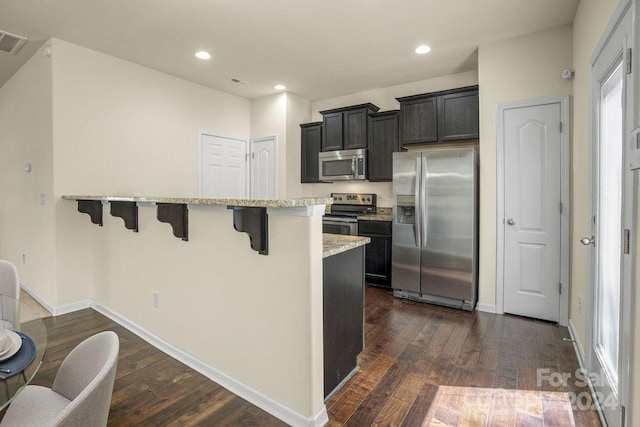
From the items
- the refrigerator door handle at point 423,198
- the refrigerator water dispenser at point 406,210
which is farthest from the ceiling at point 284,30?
the refrigerator water dispenser at point 406,210

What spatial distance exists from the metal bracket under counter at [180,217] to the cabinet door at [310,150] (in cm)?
292

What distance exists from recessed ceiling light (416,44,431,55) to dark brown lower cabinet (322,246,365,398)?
2.44 meters

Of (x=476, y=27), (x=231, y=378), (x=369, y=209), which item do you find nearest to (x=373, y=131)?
(x=369, y=209)

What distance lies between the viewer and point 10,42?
10.8ft

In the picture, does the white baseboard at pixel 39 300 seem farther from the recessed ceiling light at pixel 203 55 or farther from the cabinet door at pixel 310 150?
the cabinet door at pixel 310 150

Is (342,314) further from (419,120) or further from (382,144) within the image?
(382,144)

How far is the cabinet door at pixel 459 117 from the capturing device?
12.1 ft

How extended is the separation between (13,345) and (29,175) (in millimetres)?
3462

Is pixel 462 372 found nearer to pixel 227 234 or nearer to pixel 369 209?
pixel 227 234

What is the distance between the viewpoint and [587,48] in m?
2.36

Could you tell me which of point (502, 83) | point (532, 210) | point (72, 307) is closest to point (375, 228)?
point (532, 210)

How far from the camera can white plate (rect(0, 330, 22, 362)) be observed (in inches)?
45.7

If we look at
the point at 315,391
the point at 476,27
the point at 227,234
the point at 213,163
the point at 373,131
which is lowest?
the point at 315,391

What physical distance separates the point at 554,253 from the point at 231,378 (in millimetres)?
3010
